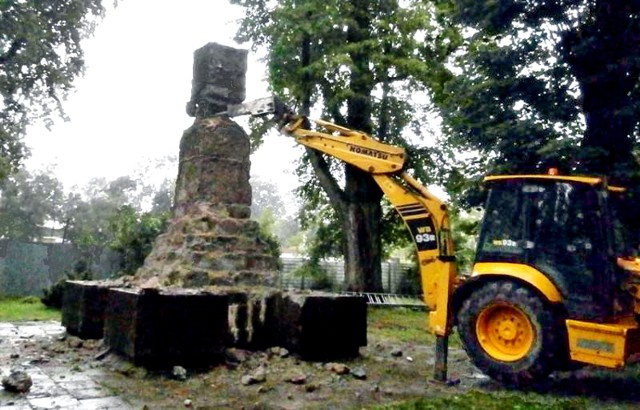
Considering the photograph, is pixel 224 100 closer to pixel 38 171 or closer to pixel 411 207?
pixel 411 207

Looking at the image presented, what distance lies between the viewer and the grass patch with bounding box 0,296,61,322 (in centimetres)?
1237

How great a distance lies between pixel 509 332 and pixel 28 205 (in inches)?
1381

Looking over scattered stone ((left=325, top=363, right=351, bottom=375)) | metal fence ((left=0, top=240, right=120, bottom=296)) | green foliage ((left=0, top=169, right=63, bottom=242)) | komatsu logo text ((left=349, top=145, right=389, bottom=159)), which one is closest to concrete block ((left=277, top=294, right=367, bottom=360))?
scattered stone ((left=325, top=363, right=351, bottom=375))

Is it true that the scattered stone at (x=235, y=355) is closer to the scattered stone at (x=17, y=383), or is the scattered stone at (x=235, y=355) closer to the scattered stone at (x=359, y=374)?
the scattered stone at (x=359, y=374)

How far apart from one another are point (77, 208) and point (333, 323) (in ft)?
111

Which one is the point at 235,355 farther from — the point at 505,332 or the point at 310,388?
the point at 505,332

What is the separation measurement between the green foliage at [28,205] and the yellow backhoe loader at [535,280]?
32.0 metres

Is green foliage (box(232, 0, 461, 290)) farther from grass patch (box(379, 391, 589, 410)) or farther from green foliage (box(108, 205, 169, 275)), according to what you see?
grass patch (box(379, 391, 589, 410))

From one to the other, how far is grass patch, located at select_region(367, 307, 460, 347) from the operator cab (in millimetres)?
3947

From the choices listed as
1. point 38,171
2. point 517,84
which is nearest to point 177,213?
point 517,84

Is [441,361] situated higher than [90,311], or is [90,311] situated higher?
[90,311]

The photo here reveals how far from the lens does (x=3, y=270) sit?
17.5 m

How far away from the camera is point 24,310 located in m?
13.9

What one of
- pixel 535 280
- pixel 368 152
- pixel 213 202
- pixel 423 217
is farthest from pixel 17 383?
pixel 535 280
